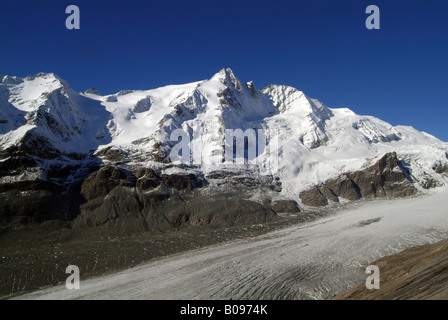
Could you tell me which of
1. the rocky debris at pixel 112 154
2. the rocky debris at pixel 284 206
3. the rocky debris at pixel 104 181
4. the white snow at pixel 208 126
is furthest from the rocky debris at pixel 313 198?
the rocky debris at pixel 112 154

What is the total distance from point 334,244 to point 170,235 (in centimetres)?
3017

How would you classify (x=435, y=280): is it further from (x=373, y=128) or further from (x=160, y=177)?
(x=373, y=128)

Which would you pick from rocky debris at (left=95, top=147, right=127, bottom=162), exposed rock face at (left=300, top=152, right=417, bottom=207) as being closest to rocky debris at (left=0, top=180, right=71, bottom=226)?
rocky debris at (left=95, top=147, right=127, bottom=162)

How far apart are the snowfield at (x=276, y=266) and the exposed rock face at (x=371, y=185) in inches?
1055

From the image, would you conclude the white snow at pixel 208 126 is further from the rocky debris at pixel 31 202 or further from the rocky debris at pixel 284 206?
the rocky debris at pixel 31 202

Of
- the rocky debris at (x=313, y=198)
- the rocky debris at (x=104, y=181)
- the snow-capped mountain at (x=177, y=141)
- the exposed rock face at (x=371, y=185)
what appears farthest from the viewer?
the exposed rock face at (x=371, y=185)

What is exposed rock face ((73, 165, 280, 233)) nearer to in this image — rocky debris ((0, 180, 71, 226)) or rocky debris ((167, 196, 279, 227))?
rocky debris ((167, 196, 279, 227))

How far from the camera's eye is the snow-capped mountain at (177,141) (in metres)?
75.2

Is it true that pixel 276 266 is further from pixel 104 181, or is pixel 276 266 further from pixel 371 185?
pixel 371 185

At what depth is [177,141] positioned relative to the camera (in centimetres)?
9706

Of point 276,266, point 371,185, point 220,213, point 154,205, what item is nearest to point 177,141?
point 154,205

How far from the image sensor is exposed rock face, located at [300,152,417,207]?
3479 inches

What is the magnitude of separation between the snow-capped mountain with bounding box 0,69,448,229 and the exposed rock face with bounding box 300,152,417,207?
1.71ft
